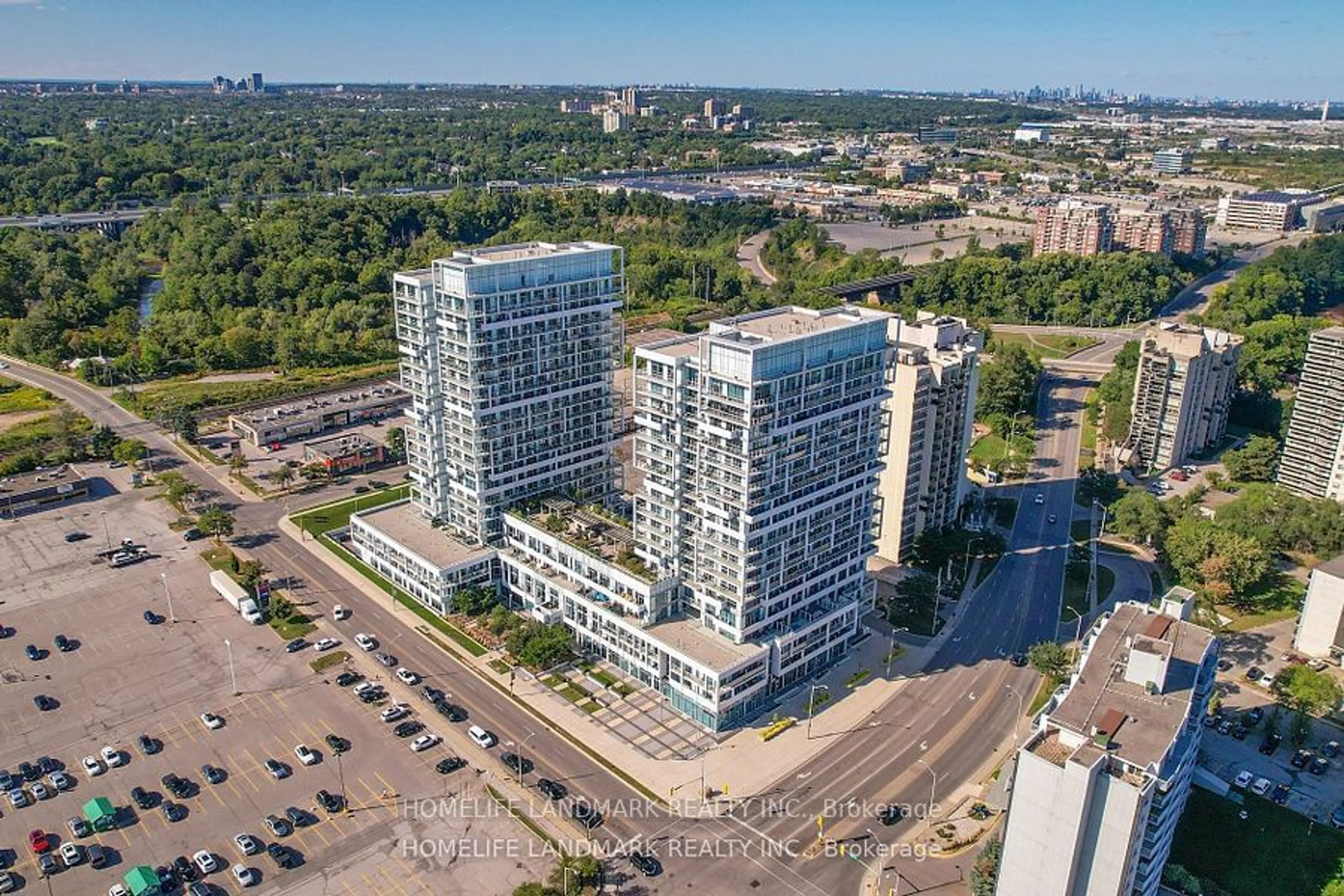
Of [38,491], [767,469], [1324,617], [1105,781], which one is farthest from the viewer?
[38,491]

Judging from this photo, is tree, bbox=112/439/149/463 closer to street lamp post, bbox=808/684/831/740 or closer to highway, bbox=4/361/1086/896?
highway, bbox=4/361/1086/896

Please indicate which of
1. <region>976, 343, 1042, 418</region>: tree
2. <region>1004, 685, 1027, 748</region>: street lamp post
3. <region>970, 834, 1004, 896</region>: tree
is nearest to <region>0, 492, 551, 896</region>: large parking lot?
<region>970, 834, 1004, 896</region>: tree

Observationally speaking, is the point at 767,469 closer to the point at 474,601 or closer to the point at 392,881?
the point at 474,601

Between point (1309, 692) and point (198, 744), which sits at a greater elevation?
point (1309, 692)

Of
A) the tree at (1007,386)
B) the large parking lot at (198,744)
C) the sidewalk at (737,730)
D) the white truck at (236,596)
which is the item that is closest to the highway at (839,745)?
the sidewalk at (737,730)

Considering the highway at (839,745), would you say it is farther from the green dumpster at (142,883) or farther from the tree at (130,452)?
the tree at (130,452)

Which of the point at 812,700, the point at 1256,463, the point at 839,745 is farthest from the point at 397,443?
the point at 1256,463

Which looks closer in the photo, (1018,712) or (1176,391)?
(1018,712)

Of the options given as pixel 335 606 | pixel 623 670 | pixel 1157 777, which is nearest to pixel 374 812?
pixel 623 670

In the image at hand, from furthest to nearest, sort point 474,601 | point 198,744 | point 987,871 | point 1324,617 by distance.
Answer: point 474,601, point 1324,617, point 198,744, point 987,871
